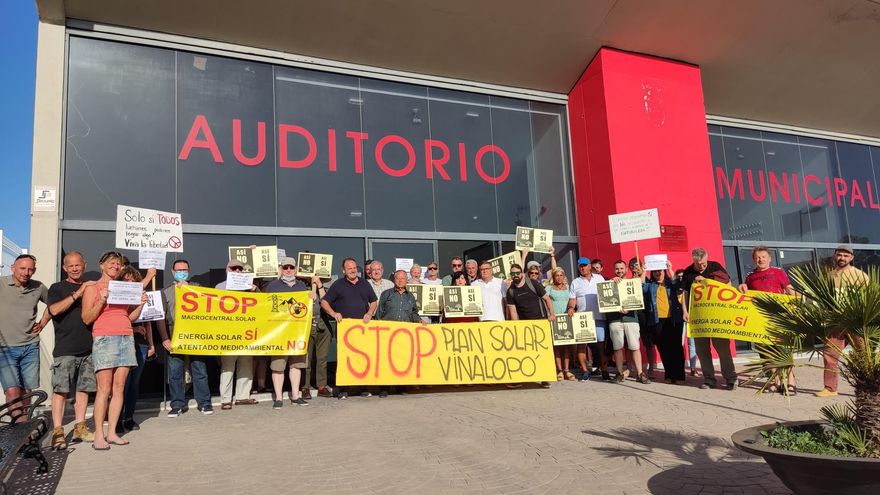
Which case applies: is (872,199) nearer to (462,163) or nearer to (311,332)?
(462,163)

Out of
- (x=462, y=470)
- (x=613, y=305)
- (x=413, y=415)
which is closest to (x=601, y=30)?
(x=613, y=305)

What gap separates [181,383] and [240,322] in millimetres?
1017

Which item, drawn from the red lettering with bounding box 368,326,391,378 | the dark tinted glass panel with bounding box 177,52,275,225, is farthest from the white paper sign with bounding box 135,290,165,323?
the dark tinted glass panel with bounding box 177,52,275,225

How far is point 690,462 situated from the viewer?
14.2ft

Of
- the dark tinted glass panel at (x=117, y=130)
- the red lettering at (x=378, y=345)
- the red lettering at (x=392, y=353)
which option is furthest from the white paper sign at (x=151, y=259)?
the red lettering at (x=392, y=353)

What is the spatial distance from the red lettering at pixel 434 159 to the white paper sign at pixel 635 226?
3.53 meters

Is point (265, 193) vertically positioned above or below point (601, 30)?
below

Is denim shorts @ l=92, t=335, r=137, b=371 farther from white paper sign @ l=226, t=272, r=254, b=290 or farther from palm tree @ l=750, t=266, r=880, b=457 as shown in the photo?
palm tree @ l=750, t=266, r=880, b=457

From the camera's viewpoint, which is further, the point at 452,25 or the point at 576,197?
the point at 576,197

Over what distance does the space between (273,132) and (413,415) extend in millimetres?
6191

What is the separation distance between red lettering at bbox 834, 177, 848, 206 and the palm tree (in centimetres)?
1537

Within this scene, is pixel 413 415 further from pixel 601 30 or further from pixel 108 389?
pixel 601 30

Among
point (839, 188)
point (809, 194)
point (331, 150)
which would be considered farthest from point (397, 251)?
point (839, 188)

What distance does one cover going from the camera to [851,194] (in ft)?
53.6
